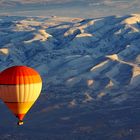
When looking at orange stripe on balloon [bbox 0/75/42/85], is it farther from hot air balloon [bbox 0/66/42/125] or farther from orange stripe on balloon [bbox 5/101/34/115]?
orange stripe on balloon [bbox 5/101/34/115]

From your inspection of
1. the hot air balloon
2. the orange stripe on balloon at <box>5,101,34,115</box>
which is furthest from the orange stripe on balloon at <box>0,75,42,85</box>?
the orange stripe on balloon at <box>5,101,34,115</box>

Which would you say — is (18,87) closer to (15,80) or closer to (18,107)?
(15,80)

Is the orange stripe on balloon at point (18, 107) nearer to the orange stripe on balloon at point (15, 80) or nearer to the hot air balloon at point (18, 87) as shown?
the hot air balloon at point (18, 87)
